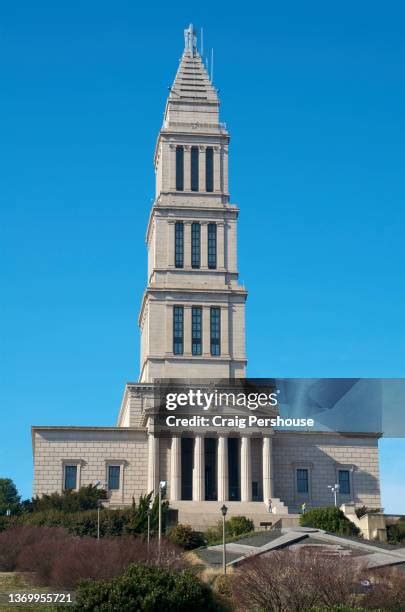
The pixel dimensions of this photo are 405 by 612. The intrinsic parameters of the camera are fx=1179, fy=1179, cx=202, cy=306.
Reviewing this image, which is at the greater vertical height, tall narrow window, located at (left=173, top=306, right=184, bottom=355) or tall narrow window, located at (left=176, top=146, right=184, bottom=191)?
tall narrow window, located at (left=176, top=146, right=184, bottom=191)

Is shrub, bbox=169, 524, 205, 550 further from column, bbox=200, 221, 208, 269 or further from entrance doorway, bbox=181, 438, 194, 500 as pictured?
column, bbox=200, 221, 208, 269

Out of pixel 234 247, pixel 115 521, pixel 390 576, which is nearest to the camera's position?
pixel 390 576

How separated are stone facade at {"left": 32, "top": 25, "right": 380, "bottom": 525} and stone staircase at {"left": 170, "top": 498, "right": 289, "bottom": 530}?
15 centimetres

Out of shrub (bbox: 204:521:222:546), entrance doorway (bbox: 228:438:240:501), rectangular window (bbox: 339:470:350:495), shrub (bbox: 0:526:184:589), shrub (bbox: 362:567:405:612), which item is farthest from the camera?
rectangular window (bbox: 339:470:350:495)

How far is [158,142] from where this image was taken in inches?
3829

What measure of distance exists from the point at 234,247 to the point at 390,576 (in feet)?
166

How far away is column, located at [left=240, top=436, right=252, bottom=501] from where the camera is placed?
80562mm

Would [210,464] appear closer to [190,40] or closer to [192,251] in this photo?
[192,251]

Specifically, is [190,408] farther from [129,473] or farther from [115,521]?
[115,521]

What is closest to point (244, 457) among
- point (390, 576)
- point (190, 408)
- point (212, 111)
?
point (190, 408)

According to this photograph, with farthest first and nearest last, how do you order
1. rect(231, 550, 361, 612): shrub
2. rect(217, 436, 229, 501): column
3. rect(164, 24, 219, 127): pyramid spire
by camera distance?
rect(164, 24, 219, 127): pyramid spire → rect(217, 436, 229, 501): column → rect(231, 550, 361, 612): shrub

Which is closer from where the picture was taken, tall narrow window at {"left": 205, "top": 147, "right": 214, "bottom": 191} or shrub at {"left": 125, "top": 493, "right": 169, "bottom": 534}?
shrub at {"left": 125, "top": 493, "right": 169, "bottom": 534}

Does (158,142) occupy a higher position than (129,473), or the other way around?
(158,142)

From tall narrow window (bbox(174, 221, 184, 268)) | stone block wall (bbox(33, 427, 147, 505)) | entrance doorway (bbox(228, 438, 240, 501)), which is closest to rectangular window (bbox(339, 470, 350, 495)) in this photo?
entrance doorway (bbox(228, 438, 240, 501))
